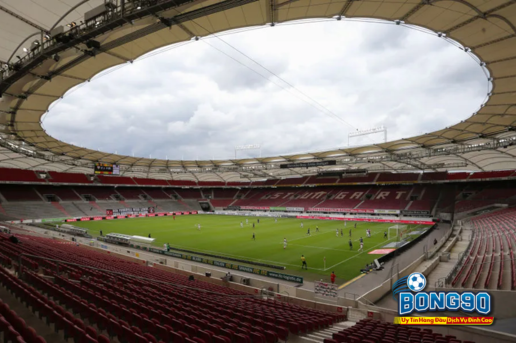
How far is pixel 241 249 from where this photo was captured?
91.3ft

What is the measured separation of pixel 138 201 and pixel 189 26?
202 feet

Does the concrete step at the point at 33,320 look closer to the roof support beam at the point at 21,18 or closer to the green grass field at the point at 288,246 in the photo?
the roof support beam at the point at 21,18

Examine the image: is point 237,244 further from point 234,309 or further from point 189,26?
point 189,26

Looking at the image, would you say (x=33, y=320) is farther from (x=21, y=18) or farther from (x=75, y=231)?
(x=75, y=231)

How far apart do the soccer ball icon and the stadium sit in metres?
0.09

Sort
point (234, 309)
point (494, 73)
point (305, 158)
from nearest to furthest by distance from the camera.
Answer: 1. point (234, 309)
2. point (494, 73)
3. point (305, 158)

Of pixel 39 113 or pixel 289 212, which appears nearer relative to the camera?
pixel 39 113

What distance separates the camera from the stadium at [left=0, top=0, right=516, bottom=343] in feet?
24.2

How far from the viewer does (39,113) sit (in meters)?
21.0

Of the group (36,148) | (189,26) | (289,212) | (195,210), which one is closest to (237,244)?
(189,26)

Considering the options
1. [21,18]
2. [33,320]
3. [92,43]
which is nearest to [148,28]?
[92,43]

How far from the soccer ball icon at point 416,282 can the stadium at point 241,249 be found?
88 millimetres

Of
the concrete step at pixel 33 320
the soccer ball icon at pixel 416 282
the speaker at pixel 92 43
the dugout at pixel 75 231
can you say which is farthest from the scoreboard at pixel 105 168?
the soccer ball icon at pixel 416 282

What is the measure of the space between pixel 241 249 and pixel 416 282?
16380 mm
